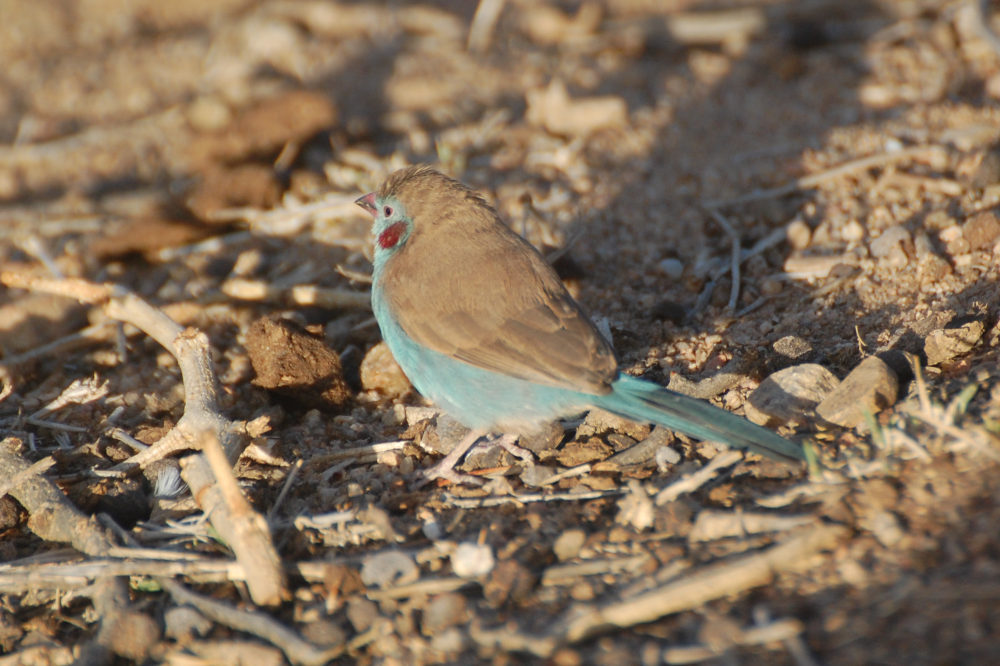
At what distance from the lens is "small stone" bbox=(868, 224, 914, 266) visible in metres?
4.45

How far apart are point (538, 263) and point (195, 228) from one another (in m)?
2.71

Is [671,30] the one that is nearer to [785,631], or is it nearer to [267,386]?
[267,386]

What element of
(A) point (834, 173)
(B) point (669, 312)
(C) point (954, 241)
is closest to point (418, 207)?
(B) point (669, 312)

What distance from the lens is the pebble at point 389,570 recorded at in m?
2.94

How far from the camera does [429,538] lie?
3.22 m

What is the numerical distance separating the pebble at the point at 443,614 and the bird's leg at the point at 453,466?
894 millimetres

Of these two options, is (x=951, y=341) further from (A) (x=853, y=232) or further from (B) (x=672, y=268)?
(B) (x=672, y=268)

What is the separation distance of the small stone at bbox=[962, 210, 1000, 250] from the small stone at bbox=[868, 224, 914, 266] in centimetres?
27

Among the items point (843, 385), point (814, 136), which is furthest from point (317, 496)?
point (814, 136)

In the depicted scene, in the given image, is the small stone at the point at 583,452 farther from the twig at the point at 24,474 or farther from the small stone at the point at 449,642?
the twig at the point at 24,474

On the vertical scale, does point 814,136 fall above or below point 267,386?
above

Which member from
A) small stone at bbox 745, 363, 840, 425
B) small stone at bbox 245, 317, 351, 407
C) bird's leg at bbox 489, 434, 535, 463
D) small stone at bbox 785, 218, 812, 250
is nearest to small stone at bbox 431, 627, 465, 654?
bird's leg at bbox 489, 434, 535, 463

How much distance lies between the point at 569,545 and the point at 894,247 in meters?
2.67

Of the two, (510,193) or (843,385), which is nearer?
(843,385)
